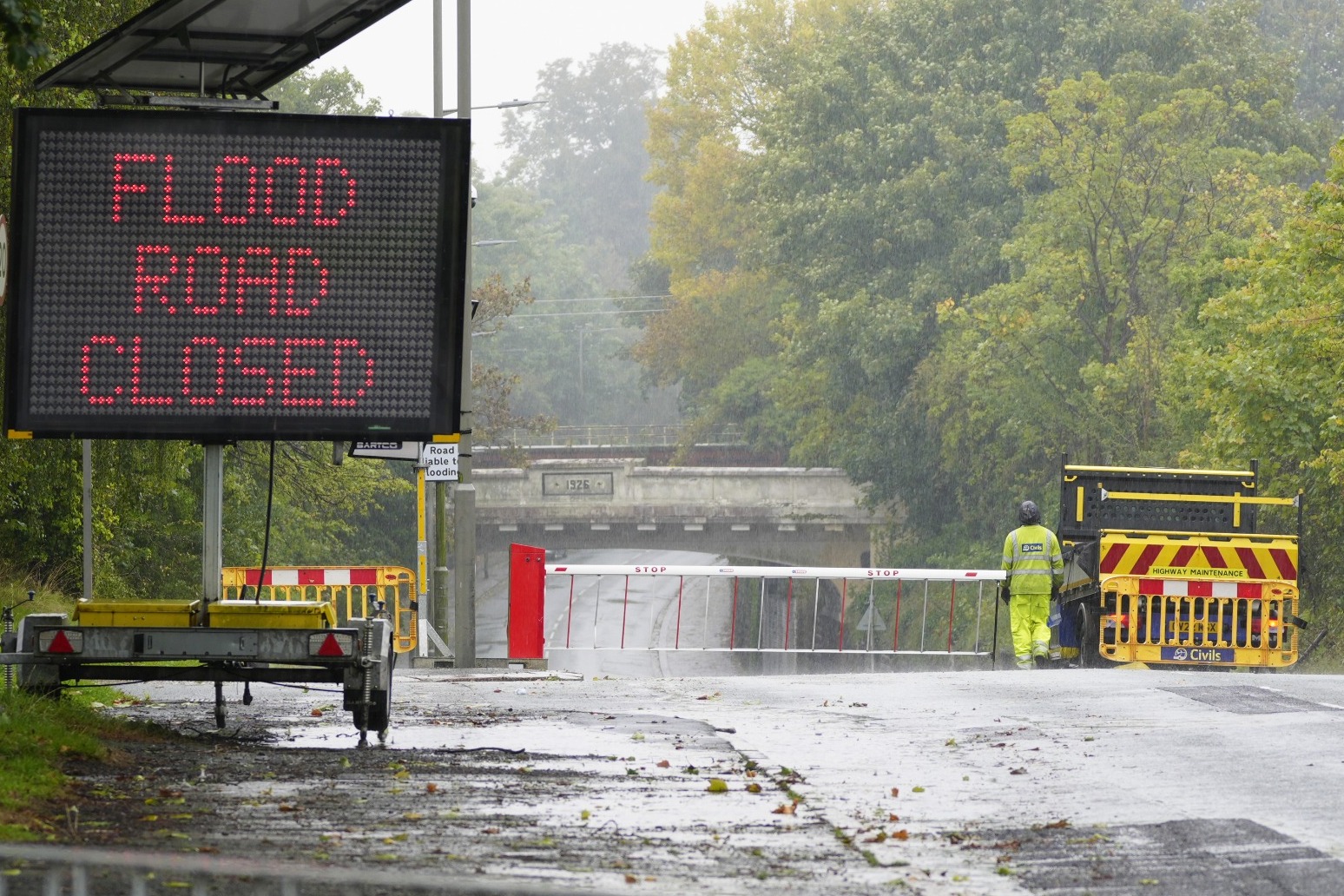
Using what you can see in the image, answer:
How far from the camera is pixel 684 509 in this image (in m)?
60.8

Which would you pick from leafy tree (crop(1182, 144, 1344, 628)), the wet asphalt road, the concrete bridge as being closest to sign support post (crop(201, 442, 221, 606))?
the wet asphalt road

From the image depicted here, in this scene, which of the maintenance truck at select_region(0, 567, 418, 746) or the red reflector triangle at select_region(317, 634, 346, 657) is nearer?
the maintenance truck at select_region(0, 567, 418, 746)

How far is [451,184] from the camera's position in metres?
10.8

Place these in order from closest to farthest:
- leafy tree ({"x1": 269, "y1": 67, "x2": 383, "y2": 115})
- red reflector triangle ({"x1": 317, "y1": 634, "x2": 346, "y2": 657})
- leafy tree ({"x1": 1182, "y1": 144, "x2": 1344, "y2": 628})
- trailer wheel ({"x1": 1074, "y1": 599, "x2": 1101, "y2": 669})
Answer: red reflector triangle ({"x1": 317, "y1": 634, "x2": 346, "y2": 657}) < trailer wheel ({"x1": 1074, "y1": 599, "x2": 1101, "y2": 669}) < leafy tree ({"x1": 1182, "y1": 144, "x2": 1344, "y2": 628}) < leafy tree ({"x1": 269, "y1": 67, "x2": 383, "y2": 115})

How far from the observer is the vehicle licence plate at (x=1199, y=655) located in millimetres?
22250

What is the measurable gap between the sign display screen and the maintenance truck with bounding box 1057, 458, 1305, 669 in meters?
12.7

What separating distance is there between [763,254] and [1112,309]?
51.6 feet

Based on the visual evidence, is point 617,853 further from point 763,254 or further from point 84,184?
point 763,254

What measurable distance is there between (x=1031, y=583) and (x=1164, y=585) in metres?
2.02

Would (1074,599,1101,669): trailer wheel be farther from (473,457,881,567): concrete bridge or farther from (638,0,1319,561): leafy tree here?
(473,457,881,567): concrete bridge

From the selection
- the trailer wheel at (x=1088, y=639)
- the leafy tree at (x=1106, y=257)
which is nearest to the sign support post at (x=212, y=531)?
the trailer wheel at (x=1088, y=639)

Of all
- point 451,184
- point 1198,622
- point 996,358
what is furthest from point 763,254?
point 451,184

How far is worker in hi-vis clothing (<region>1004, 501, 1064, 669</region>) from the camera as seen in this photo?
20672 millimetres

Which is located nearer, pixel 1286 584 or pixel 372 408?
pixel 372 408
